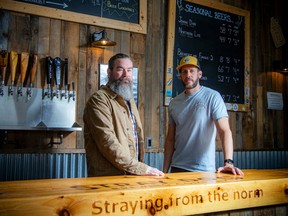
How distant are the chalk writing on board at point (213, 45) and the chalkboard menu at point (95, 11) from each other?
0.59 m

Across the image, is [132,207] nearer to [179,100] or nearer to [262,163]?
[179,100]

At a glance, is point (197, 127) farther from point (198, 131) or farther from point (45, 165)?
point (45, 165)

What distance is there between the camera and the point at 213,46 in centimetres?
459

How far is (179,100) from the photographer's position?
2.85 m

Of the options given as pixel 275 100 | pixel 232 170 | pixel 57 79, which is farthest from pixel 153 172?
pixel 275 100

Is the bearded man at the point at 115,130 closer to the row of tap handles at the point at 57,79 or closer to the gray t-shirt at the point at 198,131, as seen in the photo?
the gray t-shirt at the point at 198,131

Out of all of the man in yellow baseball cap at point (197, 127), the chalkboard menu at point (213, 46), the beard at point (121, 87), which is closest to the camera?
the beard at point (121, 87)

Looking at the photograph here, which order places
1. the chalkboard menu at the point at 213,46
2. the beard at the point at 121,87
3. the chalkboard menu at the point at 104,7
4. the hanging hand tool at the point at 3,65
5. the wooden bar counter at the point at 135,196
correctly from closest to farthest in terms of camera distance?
the wooden bar counter at the point at 135,196 < the beard at the point at 121,87 < the hanging hand tool at the point at 3,65 < the chalkboard menu at the point at 104,7 < the chalkboard menu at the point at 213,46

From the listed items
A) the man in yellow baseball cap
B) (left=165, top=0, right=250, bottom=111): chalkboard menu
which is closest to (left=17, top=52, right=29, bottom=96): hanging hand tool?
the man in yellow baseball cap

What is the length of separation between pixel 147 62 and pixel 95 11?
0.84 meters

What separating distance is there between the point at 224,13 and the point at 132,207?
4.00 meters

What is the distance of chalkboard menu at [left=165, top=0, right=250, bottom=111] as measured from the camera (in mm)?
4184

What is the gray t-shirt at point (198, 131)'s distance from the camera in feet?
8.48

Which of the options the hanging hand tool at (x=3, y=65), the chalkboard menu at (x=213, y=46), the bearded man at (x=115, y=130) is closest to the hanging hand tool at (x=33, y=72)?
the hanging hand tool at (x=3, y=65)
